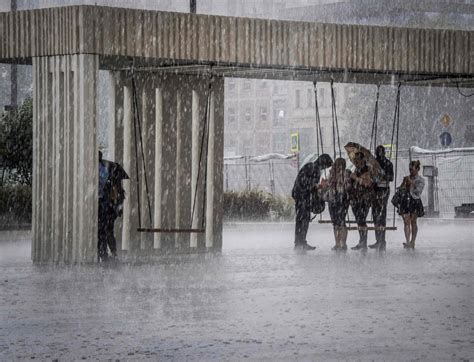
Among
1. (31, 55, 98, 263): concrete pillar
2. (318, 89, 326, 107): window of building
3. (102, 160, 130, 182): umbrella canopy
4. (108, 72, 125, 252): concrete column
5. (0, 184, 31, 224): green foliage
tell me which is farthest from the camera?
(318, 89, 326, 107): window of building

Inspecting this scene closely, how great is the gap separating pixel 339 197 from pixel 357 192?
1.13 ft

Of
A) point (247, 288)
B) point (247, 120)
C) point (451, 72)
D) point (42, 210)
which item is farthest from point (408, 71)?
point (247, 120)

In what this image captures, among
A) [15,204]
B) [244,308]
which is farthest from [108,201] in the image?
[15,204]

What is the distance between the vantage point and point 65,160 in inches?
795

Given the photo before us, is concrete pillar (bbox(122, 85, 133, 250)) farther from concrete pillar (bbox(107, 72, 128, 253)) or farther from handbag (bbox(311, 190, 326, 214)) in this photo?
Answer: handbag (bbox(311, 190, 326, 214))

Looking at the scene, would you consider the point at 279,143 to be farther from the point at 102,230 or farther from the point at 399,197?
the point at 102,230

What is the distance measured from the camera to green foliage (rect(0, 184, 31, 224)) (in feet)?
107

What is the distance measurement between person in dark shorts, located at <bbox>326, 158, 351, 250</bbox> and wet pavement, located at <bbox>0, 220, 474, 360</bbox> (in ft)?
5.81

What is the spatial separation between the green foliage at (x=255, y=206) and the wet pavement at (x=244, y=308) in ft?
51.2

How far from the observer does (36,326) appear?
11.4 metres

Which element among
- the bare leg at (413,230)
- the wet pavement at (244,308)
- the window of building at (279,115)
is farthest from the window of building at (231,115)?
the wet pavement at (244,308)

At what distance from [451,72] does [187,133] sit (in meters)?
4.90

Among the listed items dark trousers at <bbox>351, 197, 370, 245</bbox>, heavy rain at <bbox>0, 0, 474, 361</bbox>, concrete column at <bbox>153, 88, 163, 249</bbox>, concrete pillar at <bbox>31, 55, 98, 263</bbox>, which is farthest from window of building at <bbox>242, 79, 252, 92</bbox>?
concrete pillar at <bbox>31, 55, 98, 263</bbox>

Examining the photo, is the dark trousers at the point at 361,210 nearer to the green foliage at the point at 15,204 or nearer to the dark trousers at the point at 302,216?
the dark trousers at the point at 302,216
